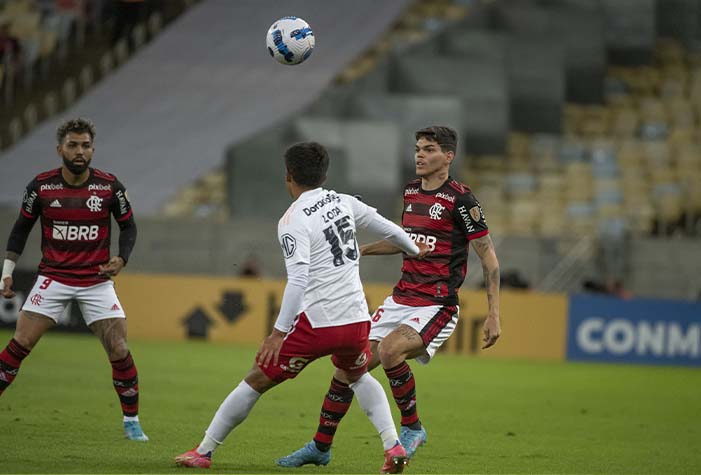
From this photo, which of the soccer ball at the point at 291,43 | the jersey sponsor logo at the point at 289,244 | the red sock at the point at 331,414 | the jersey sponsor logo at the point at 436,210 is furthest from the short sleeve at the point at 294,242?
the soccer ball at the point at 291,43

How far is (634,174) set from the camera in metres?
26.8

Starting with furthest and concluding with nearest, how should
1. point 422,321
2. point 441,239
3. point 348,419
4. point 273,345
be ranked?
1. point 348,419
2. point 441,239
3. point 422,321
4. point 273,345

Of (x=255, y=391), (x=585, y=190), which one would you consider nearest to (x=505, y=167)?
(x=585, y=190)

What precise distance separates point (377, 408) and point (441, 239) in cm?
157

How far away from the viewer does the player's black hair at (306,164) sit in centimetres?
695

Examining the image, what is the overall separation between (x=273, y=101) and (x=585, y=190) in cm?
722

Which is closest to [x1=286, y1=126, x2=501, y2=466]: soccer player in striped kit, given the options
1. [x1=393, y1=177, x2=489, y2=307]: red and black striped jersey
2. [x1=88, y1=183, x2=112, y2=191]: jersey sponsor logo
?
[x1=393, y1=177, x2=489, y2=307]: red and black striped jersey

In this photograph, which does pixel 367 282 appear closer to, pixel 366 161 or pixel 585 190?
pixel 366 161

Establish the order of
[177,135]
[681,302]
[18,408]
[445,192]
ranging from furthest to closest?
[177,135]
[681,302]
[18,408]
[445,192]

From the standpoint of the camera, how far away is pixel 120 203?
8828 millimetres

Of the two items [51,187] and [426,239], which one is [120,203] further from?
[426,239]

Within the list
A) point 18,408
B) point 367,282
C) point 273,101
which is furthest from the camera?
point 273,101

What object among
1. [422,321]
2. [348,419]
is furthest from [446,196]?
[348,419]

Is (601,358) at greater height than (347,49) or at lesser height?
lesser
